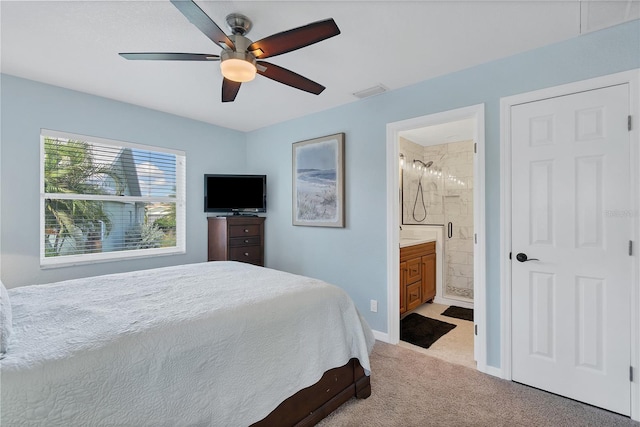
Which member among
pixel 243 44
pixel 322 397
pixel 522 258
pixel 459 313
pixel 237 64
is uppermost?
pixel 243 44

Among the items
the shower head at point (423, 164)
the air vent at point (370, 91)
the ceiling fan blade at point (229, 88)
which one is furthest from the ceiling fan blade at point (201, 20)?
the shower head at point (423, 164)

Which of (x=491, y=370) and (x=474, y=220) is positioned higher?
(x=474, y=220)

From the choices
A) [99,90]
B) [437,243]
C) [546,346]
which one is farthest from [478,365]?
[99,90]

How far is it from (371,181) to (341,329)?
5.54 feet

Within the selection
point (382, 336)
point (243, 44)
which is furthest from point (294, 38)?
point (382, 336)

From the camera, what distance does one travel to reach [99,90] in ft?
9.64

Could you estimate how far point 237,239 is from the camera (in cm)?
378

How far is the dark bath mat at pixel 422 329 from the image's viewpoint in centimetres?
305

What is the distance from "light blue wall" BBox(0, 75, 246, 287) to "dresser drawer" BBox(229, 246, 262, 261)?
0.65m

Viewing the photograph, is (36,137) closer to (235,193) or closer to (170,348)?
(235,193)

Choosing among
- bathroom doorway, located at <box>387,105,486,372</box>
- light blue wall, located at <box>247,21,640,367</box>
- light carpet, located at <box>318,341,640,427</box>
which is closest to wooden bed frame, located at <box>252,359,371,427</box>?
light carpet, located at <box>318,341,640,427</box>

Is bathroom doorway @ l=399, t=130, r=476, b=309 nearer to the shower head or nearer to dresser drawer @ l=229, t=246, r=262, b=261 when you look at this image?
the shower head

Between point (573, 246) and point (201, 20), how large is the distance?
270 cm

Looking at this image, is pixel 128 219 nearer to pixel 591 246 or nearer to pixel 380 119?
pixel 380 119
